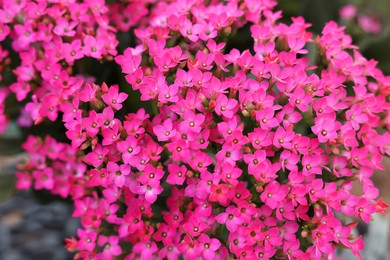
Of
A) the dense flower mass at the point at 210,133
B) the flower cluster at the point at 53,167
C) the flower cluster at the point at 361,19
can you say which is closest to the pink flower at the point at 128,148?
the dense flower mass at the point at 210,133

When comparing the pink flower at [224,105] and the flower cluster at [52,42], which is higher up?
the pink flower at [224,105]

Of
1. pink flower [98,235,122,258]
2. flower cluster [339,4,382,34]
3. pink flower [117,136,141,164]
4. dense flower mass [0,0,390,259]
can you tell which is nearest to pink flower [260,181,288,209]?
dense flower mass [0,0,390,259]

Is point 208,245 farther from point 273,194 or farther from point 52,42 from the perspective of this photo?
point 52,42

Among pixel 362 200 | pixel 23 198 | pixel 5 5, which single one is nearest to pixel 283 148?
pixel 362 200

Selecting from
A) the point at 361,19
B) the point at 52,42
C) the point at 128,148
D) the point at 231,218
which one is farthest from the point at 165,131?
the point at 361,19

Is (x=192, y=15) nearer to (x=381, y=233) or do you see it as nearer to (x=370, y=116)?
(x=370, y=116)

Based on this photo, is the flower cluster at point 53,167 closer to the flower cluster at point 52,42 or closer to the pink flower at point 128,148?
the flower cluster at point 52,42

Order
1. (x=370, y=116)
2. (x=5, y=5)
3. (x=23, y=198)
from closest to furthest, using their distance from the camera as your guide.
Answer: (x=370, y=116)
(x=5, y=5)
(x=23, y=198)

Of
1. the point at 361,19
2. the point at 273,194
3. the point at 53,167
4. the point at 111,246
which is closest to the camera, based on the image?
the point at 273,194
